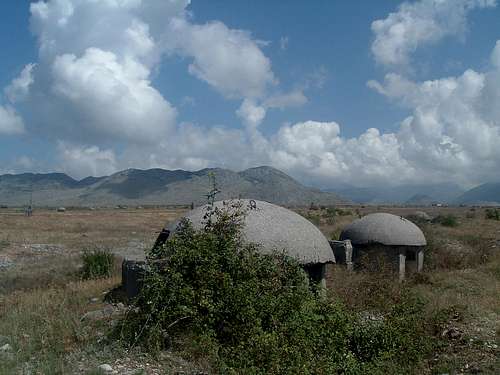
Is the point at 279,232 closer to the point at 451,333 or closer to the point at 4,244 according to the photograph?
the point at 451,333

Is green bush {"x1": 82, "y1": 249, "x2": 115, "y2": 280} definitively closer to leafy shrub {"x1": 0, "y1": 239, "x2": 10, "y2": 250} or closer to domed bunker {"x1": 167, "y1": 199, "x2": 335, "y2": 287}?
domed bunker {"x1": 167, "y1": 199, "x2": 335, "y2": 287}

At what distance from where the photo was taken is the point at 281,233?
9648mm

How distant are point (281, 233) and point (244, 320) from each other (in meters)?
2.76

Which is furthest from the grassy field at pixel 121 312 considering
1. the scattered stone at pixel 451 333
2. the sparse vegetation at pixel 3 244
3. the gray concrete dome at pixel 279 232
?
the sparse vegetation at pixel 3 244

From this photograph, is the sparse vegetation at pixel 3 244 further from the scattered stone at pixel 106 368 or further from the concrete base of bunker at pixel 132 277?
the scattered stone at pixel 106 368

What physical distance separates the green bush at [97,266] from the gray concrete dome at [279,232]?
17.9ft

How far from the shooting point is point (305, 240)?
32.7 ft

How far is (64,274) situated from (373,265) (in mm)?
9923

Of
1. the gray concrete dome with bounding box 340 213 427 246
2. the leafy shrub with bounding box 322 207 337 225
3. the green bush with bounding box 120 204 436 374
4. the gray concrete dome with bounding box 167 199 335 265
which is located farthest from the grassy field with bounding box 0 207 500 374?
the leafy shrub with bounding box 322 207 337 225

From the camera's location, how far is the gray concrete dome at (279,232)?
368 inches

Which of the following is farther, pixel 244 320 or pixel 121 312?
pixel 121 312

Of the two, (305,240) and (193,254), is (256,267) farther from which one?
(305,240)

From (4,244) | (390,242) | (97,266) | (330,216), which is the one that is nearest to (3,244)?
(4,244)

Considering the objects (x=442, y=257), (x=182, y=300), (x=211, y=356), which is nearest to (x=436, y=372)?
(x=211, y=356)
